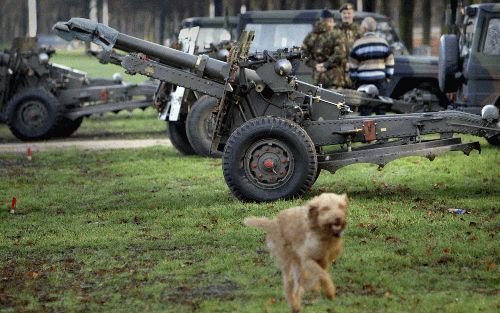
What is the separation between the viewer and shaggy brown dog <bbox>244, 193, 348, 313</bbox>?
7.66 m

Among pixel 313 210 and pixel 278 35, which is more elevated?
pixel 313 210

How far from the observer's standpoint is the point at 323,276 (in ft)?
25.1

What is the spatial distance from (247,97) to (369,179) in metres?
2.60

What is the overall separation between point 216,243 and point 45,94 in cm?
1219

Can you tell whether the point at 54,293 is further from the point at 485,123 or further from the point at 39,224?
the point at 485,123

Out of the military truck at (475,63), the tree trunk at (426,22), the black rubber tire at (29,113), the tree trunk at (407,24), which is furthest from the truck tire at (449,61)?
the tree trunk at (426,22)

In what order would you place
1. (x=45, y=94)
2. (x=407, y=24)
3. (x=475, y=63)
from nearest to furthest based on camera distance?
1. (x=475, y=63)
2. (x=45, y=94)
3. (x=407, y=24)

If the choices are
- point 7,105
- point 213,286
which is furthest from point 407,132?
point 7,105

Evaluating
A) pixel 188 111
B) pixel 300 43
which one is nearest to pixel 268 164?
pixel 188 111

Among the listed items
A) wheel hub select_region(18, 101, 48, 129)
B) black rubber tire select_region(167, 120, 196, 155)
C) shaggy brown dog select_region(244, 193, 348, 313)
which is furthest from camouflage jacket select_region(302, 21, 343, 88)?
shaggy brown dog select_region(244, 193, 348, 313)

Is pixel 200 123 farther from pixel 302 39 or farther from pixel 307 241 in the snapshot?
pixel 307 241

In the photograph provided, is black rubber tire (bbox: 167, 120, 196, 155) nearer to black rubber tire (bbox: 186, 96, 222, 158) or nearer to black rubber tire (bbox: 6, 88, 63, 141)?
black rubber tire (bbox: 186, 96, 222, 158)

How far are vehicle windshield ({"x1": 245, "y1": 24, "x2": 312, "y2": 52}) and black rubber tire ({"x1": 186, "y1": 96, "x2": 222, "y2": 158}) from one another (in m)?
3.60

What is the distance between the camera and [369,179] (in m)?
15.5
